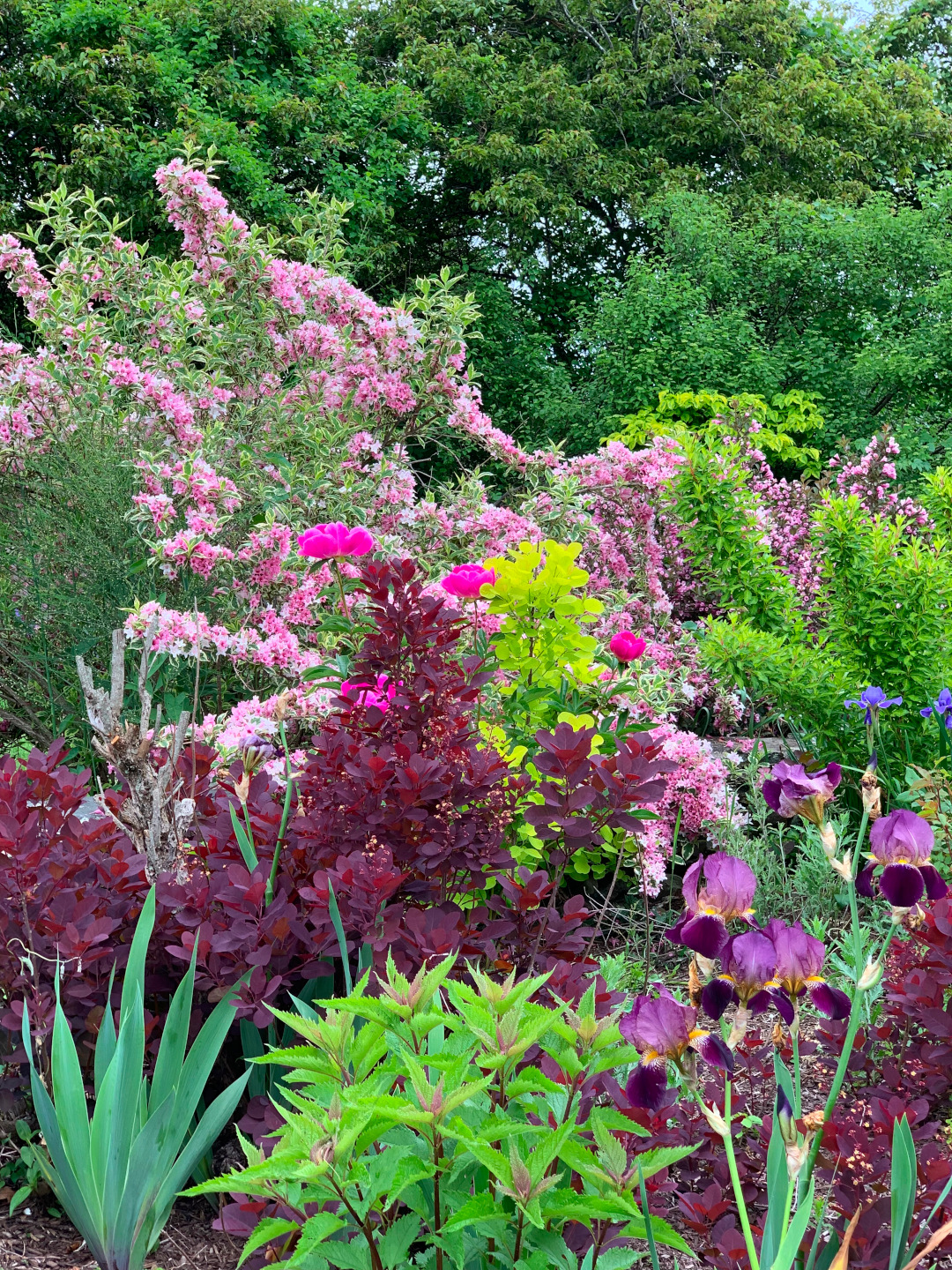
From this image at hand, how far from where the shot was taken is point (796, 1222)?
1067 mm

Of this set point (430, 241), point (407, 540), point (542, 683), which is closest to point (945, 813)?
point (542, 683)

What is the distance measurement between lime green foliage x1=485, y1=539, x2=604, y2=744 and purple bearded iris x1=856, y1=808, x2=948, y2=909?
66.0 inches

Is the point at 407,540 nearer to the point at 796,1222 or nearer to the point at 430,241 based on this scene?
the point at 796,1222

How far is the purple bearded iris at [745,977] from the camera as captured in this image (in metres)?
1.09

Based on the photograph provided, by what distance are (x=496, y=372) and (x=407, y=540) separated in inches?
333

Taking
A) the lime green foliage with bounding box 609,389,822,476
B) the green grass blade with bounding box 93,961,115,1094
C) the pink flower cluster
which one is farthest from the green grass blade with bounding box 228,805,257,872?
the lime green foliage with bounding box 609,389,822,476

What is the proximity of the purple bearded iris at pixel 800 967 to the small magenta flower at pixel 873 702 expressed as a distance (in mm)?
1933

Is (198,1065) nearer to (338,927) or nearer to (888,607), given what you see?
(338,927)

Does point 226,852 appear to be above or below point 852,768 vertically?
above

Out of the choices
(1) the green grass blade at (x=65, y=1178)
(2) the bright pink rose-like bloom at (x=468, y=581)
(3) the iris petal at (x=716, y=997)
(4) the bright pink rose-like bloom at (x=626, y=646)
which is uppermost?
(3) the iris petal at (x=716, y=997)

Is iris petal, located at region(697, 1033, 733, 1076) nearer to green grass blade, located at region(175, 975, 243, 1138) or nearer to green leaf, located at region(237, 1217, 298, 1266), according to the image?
green leaf, located at region(237, 1217, 298, 1266)

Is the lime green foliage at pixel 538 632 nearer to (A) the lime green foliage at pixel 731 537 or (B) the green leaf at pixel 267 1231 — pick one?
(B) the green leaf at pixel 267 1231

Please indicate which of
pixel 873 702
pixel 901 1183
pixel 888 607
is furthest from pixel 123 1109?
pixel 888 607

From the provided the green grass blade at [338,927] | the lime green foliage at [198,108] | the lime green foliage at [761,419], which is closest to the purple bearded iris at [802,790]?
the green grass blade at [338,927]
